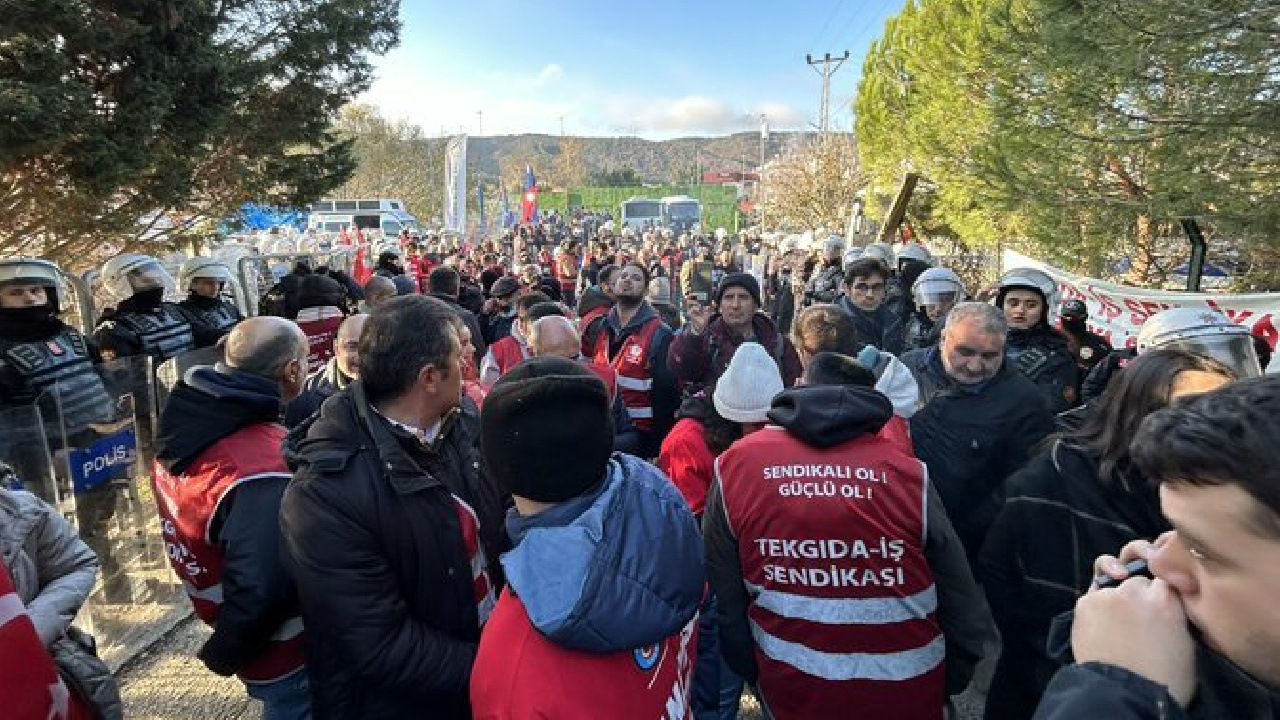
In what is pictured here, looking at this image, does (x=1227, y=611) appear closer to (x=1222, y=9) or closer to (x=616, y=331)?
(x=616, y=331)

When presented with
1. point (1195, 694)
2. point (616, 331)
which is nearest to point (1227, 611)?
point (1195, 694)

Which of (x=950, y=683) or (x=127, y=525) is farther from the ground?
(x=950, y=683)

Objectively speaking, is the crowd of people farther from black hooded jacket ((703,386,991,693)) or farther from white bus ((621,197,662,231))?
white bus ((621,197,662,231))

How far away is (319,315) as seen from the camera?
5844mm

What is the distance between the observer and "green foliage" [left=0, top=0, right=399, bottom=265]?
14.4 feet

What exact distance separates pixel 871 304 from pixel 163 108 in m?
5.49

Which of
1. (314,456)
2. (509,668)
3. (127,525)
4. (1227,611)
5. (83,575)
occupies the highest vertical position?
(1227,611)

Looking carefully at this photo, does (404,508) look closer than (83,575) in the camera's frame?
Yes

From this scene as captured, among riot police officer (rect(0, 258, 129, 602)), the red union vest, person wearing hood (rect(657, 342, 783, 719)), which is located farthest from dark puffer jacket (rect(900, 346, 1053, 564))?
the red union vest

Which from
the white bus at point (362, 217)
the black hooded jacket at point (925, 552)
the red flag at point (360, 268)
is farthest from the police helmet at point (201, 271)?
the white bus at point (362, 217)

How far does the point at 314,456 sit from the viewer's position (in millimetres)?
1750

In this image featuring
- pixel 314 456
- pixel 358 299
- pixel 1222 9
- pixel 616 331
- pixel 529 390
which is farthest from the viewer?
pixel 358 299

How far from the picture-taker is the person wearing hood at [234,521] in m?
2.04

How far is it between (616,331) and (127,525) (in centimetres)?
340
